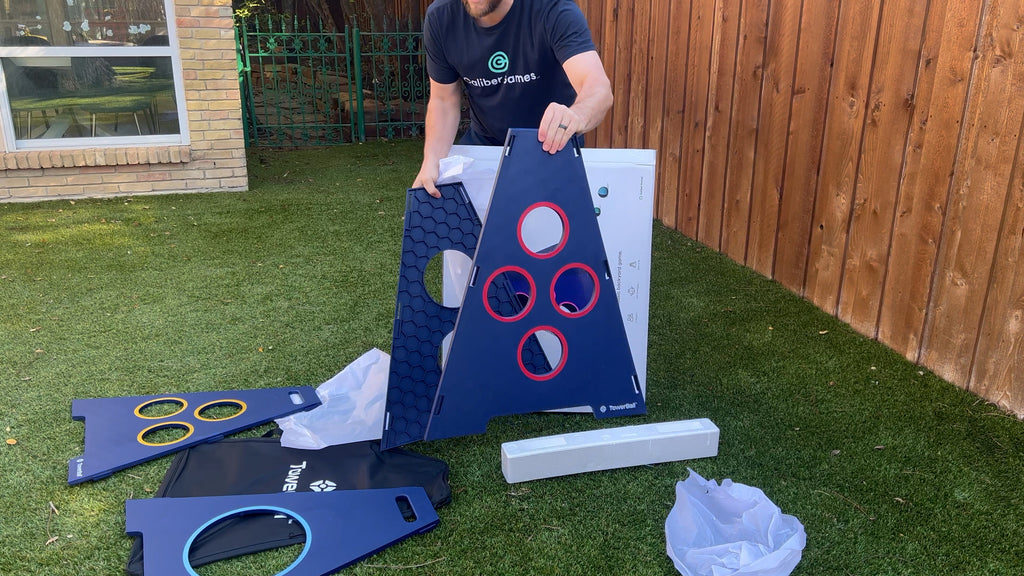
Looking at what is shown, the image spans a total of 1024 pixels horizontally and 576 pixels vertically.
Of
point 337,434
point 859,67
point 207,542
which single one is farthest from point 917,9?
point 207,542

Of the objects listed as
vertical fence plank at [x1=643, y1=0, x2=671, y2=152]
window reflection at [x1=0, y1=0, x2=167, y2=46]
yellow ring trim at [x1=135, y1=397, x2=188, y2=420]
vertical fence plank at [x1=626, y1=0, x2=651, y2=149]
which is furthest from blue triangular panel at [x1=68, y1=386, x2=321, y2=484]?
window reflection at [x1=0, y1=0, x2=167, y2=46]

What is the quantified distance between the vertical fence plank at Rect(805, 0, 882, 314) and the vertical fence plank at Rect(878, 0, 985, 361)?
0.30 meters

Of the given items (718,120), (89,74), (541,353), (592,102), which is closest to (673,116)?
(718,120)

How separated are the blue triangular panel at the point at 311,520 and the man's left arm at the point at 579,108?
1.03 meters

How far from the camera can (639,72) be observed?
193 inches

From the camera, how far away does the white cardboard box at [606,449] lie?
6.66ft

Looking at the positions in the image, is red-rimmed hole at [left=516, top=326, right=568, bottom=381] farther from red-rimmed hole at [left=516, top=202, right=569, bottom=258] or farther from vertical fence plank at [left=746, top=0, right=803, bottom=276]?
vertical fence plank at [left=746, top=0, right=803, bottom=276]

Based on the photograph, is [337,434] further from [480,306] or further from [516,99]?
[516,99]

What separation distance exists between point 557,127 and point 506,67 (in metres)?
0.57

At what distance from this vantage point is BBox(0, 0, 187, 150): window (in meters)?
5.11

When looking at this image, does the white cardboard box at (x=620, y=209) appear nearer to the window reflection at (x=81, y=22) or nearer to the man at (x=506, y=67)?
the man at (x=506, y=67)

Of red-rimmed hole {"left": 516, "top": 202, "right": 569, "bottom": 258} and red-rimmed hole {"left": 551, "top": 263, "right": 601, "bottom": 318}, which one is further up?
red-rimmed hole {"left": 516, "top": 202, "right": 569, "bottom": 258}

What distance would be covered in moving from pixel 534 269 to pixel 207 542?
1.10 m

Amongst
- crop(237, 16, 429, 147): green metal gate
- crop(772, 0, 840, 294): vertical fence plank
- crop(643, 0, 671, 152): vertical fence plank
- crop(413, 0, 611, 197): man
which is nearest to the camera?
crop(413, 0, 611, 197): man
